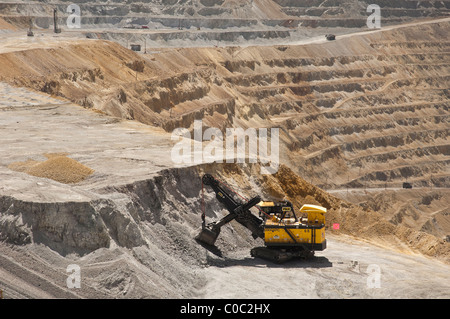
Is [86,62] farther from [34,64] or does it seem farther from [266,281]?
[266,281]

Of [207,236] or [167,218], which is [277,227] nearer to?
[207,236]

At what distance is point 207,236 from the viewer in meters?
28.6

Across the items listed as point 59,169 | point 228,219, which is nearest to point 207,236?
point 228,219

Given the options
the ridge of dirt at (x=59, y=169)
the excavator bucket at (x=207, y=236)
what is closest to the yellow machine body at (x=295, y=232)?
the excavator bucket at (x=207, y=236)

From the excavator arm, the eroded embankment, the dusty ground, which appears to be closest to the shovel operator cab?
the excavator arm

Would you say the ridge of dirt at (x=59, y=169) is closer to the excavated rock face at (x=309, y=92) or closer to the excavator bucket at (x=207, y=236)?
the excavator bucket at (x=207, y=236)

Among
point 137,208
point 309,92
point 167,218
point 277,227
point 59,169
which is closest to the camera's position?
point 137,208

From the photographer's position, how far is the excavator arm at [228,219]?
28547 millimetres

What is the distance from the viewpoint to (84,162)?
32062 mm

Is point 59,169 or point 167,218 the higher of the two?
point 59,169

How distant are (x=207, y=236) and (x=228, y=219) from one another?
3.33ft

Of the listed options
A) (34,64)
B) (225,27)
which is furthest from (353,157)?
(34,64)

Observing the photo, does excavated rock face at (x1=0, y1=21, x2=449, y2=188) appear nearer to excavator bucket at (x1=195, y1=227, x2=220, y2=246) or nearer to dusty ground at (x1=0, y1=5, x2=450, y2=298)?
dusty ground at (x1=0, y1=5, x2=450, y2=298)
